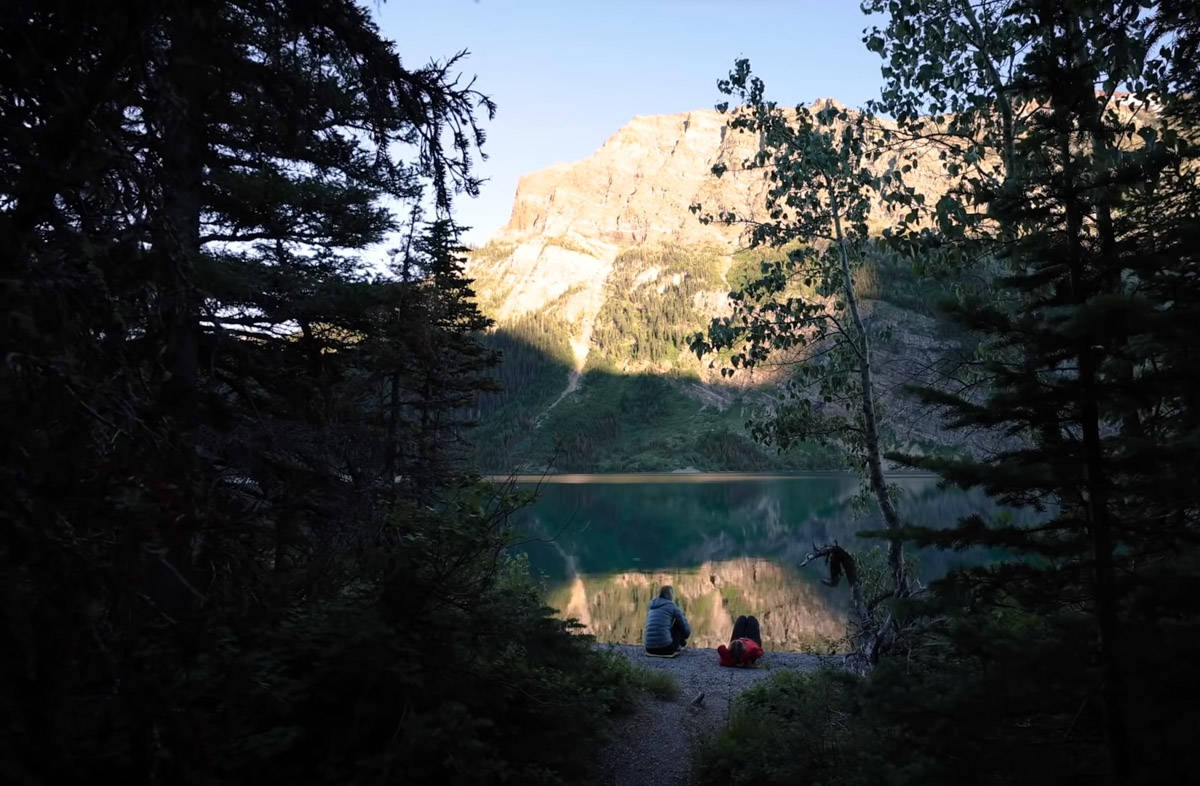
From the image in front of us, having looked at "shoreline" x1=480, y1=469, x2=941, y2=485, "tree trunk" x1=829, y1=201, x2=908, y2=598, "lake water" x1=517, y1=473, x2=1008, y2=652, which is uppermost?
"shoreline" x1=480, y1=469, x2=941, y2=485

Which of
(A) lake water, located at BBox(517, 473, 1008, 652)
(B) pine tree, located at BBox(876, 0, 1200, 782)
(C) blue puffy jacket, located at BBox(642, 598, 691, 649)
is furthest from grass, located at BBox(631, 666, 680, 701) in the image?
(B) pine tree, located at BBox(876, 0, 1200, 782)

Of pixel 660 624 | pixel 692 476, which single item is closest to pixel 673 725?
pixel 660 624

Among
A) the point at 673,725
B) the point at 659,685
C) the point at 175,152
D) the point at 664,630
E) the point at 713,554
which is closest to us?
the point at 175,152

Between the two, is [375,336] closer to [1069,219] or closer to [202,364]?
[202,364]

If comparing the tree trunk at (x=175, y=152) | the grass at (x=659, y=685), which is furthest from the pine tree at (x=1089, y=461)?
the grass at (x=659, y=685)

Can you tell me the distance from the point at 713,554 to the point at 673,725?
41.5m

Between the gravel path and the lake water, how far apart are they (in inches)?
83.8

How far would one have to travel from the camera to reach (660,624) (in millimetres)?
13586

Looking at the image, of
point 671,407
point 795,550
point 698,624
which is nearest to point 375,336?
point 698,624

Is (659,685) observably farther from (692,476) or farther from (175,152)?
(692,476)

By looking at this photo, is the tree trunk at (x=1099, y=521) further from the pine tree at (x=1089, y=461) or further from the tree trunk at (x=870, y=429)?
the tree trunk at (x=870, y=429)

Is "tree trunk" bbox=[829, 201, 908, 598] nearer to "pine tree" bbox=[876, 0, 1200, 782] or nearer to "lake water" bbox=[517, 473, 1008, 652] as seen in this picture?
"lake water" bbox=[517, 473, 1008, 652]

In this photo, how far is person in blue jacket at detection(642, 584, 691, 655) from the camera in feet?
43.9

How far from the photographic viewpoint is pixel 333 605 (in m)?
4.41
